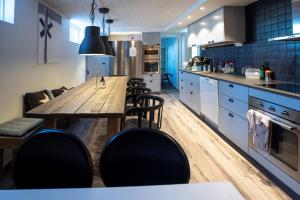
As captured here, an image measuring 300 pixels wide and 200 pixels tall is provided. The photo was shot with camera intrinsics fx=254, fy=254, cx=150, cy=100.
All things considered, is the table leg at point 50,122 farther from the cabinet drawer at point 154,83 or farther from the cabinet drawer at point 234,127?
the cabinet drawer at point 154,83

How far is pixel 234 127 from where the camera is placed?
3.49m

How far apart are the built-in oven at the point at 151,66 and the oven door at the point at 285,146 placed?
6813 mm

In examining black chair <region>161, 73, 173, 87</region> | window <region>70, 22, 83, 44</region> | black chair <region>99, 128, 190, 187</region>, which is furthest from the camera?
black chair <region>161, 73, 173, 87</region>

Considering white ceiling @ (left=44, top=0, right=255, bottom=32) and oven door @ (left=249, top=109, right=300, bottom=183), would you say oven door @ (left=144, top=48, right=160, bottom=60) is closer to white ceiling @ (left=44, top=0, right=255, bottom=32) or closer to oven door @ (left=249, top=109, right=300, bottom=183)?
white ceiling @ (left=44, top=0, right=255, bottom=32)

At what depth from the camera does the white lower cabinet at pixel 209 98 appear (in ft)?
13.9

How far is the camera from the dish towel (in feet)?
8.38

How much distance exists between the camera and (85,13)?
5859mm

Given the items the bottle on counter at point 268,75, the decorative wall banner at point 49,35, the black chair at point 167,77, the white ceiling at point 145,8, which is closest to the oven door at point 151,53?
the black chair at point 167,77

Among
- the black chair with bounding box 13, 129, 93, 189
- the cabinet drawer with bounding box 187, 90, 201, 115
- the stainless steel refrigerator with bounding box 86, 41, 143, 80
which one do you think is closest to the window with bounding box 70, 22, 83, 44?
the stainless steel refrigerator with bounding box 86, 41, 143, 80

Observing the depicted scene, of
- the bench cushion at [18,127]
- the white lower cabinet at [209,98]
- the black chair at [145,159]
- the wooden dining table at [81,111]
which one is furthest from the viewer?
the white lower cabinet at [209,98]

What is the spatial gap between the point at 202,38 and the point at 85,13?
2762mm

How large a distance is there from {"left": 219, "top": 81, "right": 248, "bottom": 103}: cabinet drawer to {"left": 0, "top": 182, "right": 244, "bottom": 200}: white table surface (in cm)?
243

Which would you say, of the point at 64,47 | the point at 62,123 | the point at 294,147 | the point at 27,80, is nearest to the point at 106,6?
the point at 64,47

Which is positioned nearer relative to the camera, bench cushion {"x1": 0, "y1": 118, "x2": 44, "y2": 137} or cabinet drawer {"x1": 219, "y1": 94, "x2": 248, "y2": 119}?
bench cushion {"x1": 0, "y1": 118, "x2": 44, "y2": 137}
